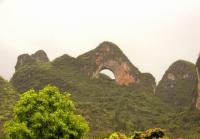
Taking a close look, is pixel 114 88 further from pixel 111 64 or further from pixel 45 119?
pixel 45 119

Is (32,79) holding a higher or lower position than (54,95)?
higher

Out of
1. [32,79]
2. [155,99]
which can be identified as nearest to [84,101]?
[32,79]

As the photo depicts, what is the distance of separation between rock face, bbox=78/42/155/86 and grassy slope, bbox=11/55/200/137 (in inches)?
100

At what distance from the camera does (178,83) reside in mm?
179500

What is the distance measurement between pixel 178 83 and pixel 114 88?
3711 cm

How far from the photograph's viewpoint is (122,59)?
160 metres

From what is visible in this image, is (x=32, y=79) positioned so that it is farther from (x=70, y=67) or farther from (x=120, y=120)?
(x=120, y=120)

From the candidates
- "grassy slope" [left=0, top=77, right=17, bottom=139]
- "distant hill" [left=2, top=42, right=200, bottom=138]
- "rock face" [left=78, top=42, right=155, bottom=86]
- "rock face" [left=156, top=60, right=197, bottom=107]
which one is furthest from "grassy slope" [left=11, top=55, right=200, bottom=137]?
"rock face" [left=156, top=60, right=197, bottom=107]

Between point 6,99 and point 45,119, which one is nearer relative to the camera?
point 45,119

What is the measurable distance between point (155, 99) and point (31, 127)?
12902 centimetres

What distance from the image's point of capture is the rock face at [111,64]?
157 metres

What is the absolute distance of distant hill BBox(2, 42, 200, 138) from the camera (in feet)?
398

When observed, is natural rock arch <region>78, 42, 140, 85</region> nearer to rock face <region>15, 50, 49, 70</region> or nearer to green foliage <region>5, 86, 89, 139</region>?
rock face <region>15, 50, 49, 70</region>

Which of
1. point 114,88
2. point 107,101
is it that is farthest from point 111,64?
point 107,101
